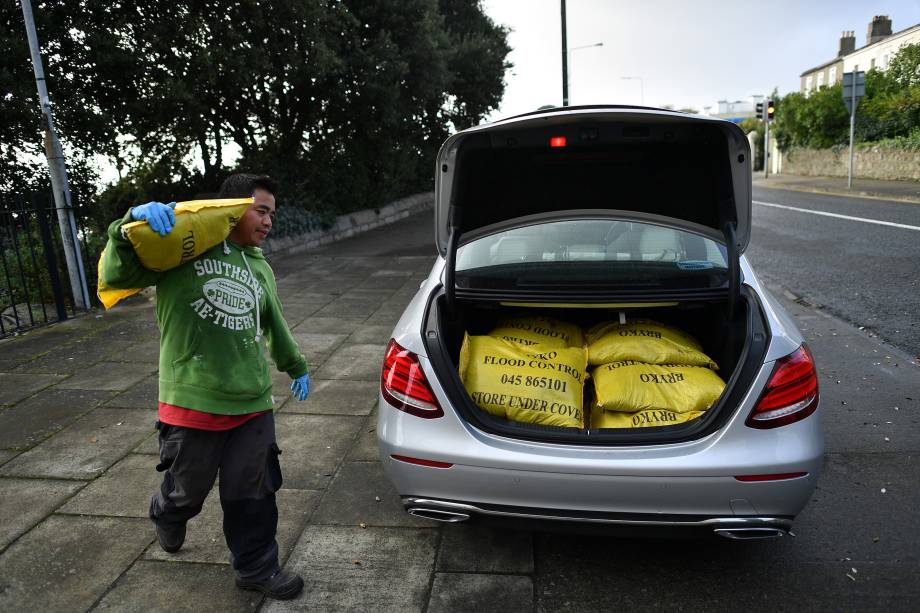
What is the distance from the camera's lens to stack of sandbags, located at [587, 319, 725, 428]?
111 inches

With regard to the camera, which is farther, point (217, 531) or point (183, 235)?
point (217, 531)

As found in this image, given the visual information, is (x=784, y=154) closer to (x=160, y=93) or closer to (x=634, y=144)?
(x=160, y=93)

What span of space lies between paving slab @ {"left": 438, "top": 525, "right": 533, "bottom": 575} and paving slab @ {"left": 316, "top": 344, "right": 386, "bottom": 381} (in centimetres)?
239

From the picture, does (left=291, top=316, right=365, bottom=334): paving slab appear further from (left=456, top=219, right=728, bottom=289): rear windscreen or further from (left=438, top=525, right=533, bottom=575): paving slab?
(left=438, top=525, right=533, bottom=575): paving slab

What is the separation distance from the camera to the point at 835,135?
3238 cm

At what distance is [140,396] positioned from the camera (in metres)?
4.92

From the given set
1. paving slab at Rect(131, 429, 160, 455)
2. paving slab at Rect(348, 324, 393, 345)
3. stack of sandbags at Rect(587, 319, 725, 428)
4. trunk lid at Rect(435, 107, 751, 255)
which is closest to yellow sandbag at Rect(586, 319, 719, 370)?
stack of sandbags at Rect(587, 319, 725, 428)

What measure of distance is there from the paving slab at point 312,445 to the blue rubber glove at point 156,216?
5.80ft

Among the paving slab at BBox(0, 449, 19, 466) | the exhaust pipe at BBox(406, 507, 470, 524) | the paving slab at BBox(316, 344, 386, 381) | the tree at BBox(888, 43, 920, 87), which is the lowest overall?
A: the paving slab at BBox(316, 344, 386, 381)

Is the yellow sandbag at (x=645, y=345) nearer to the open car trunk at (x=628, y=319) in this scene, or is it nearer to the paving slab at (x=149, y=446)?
the open car trunk at (x=628, y=319)

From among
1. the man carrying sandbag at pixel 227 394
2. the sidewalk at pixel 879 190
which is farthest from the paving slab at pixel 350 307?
the sidewalk at pixel 879 190

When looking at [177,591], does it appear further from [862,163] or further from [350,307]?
[862,163]

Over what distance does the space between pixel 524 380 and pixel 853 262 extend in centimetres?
861

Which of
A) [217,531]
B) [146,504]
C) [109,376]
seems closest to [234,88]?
[109,376]
